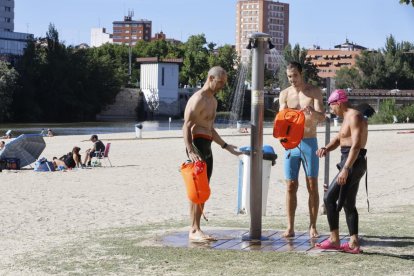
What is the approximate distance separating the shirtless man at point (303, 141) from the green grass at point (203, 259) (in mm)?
843

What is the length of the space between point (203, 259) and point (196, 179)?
97cm

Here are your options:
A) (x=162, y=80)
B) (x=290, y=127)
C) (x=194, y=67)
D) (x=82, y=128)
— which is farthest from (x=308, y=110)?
(x=194, y=67)

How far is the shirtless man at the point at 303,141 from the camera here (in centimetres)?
917

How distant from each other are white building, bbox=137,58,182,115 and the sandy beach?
83132mm

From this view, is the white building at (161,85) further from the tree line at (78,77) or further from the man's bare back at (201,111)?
the man's bare back at (201,111)

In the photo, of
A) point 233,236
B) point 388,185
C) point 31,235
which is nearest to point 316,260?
point 233,236

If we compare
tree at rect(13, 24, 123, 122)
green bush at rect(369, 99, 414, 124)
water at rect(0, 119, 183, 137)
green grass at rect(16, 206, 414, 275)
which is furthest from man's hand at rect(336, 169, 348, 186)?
tree at rect(13, 24, 123, 122)

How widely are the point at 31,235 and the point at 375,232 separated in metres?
4.39

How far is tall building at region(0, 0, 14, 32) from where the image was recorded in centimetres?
15250

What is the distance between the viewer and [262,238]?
9.24 meters

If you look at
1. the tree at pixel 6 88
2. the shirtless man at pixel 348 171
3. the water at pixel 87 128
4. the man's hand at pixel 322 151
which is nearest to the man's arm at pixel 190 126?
the man's hand at pixel 322 151

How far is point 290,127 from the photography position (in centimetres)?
877

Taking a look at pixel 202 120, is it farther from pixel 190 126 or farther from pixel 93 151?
pixel 93 151

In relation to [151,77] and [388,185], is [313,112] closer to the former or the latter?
[388,185]
